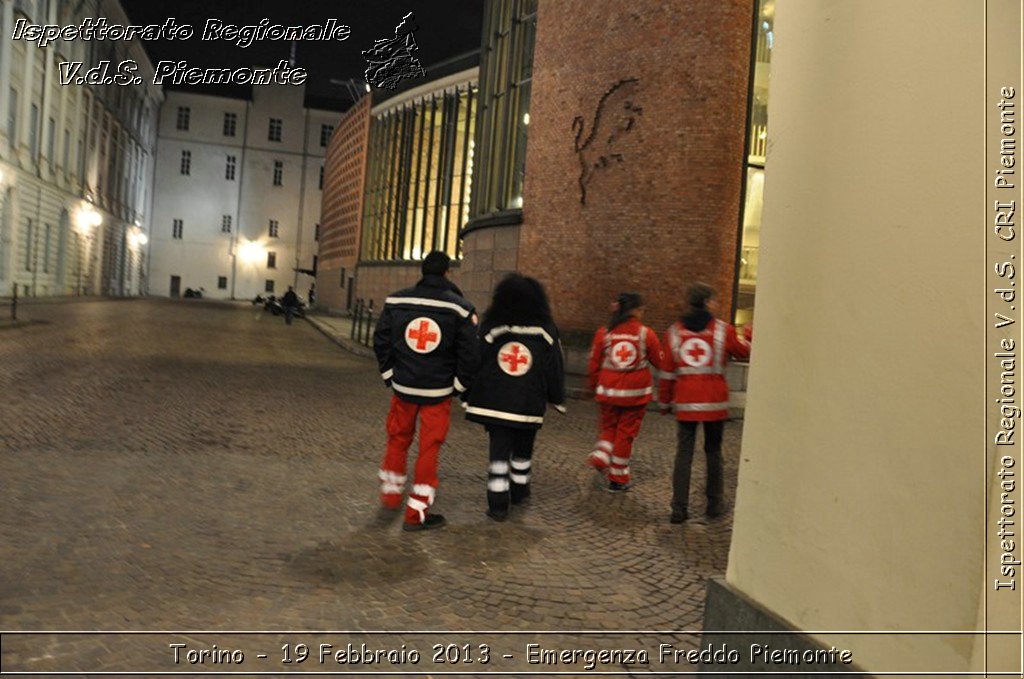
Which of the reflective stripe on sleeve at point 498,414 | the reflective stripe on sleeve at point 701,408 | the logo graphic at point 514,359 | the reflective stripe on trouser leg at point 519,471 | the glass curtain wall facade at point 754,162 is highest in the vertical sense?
the glass curtain wall facade at point 754,162

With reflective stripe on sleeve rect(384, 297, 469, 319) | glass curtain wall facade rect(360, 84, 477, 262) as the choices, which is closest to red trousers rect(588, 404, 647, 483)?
reflective stripe on sleeve rect(384, 297, 469, 319)

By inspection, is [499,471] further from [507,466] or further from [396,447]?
[396,447]

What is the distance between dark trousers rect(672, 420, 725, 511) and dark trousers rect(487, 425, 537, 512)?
1.14 m

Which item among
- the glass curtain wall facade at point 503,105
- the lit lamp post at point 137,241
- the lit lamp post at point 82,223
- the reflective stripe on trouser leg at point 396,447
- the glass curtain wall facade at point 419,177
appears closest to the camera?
the reflective stripe on trouser leg at point 396,447

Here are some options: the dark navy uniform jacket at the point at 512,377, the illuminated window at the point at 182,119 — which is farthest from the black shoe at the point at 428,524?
the illuminated window at the point at 182,119

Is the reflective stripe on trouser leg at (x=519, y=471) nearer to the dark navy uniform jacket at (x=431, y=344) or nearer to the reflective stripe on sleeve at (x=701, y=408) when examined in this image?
the dark navy uniform jacket at (x=431, y=344)

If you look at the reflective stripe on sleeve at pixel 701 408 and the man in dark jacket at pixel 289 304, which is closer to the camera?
the reflective stripe on sleeve at pixel 701 408

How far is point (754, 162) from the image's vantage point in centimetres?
1585

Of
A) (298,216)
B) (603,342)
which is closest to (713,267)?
(603,342)

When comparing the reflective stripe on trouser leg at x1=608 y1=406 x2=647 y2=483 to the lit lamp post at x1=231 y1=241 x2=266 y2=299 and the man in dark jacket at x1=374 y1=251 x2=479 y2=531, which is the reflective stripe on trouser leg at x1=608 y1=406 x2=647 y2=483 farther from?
the lit lamp post at x1=231 y1=241 x2=266 y2=299

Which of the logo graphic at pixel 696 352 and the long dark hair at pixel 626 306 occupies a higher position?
the long dark hair at pixel 626 306

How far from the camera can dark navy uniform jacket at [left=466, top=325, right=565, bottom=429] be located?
5.93m

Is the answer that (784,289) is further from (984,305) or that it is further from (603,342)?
(603,342)

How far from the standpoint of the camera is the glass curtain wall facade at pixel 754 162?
15352 millimetres
